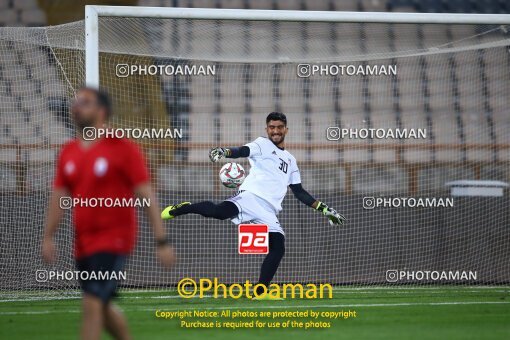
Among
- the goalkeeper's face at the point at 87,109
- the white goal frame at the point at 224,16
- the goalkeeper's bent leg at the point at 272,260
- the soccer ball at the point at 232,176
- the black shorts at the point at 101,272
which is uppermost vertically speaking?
the white goal frame at the point at 224,16

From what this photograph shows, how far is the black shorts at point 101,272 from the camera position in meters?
5.89

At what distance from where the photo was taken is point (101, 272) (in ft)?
19.9

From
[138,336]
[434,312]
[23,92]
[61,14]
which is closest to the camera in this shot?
[138,336]

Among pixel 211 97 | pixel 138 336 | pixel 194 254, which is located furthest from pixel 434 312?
pixel 211 97

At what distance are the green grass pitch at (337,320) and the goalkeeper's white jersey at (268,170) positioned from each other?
1.26 m

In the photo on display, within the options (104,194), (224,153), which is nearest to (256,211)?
(224,153)

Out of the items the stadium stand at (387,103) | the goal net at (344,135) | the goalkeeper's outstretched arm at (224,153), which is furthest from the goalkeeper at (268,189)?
the stadium stand at (387,103)

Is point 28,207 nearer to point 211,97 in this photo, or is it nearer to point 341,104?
A: point 211,97

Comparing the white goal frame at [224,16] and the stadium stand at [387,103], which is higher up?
the white goal frame at [224,16]

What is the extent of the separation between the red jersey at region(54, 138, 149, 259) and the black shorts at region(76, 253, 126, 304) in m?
0.04

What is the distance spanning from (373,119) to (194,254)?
332 centimetres

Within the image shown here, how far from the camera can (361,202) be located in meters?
14.6

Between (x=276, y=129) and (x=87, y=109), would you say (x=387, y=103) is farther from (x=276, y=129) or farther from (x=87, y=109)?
(x=87, y=109)

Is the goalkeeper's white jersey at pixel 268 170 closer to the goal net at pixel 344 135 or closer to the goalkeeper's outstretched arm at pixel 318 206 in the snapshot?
the goalkeeper's outstretched arm at pixel 318 206
